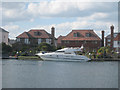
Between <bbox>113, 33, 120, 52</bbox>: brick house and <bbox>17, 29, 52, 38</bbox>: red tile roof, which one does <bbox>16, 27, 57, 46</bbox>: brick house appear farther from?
<bbox>113, 33, 120, 52</bbox>: brick house

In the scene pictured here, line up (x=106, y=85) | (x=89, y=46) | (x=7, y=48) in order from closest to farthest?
(x=106, y=85)
(x=7, y=48)
(x=89, y=46)

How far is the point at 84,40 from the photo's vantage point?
92.6m

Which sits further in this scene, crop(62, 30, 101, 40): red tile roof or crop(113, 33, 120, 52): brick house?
crop(62, 30, 101, 40): red tile roof

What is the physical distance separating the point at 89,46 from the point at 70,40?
21.9 ft

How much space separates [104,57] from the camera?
6744cm

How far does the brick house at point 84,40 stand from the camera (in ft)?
303

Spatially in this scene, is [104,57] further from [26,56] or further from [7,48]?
[7,48]

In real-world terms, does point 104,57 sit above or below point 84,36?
below

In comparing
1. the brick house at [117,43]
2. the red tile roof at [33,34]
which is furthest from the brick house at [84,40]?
the red tile roof at [33,34]

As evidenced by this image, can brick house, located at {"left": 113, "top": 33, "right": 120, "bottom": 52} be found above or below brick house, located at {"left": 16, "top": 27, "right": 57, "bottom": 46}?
below

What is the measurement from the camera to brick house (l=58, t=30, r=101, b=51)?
92375mm

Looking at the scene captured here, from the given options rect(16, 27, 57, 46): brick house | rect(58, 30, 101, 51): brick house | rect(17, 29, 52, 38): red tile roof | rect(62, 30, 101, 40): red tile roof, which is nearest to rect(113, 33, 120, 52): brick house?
rect(58, 30, 101, 51): brick house

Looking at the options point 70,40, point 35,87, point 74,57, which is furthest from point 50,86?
point 70,40

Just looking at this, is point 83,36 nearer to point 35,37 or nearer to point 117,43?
point 117,43
